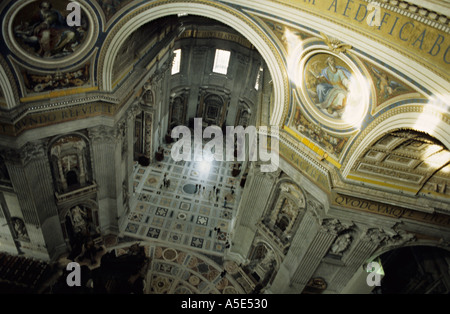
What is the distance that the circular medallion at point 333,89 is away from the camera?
35.3ft

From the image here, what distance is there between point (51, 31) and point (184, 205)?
1430cm

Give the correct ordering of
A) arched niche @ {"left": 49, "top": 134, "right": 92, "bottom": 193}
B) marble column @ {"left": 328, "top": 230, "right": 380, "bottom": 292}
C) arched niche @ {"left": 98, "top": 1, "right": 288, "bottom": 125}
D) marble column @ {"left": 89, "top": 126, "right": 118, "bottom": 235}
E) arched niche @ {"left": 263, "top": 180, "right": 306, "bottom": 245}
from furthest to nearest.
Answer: marble column @ {"left": 89, "top": 126, "right": 118, "bottom": 235}
arched niche @ {"left": 49, "top": 134, "right": 92, "bottom": 193}
arched niche @ {"left": 263, "top": 180, "right": 306, "bottom": 245}
marble column @ {"left": 328, "top": 230, "right": 380, "bottom": 292}
arched niche @ {"left": 98, "top": 1, "right": 288, "bottom": 125}

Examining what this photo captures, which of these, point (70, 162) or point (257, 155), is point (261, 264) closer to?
point (257, 155)

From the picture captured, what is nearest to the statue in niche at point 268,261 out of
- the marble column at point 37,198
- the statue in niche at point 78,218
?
the statue in niche at point 78,218

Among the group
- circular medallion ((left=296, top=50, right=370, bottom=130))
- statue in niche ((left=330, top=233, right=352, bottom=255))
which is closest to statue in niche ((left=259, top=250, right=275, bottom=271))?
statue in niche ((left=330, top=233, right=352, bottom=255))

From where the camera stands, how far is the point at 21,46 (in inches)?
475

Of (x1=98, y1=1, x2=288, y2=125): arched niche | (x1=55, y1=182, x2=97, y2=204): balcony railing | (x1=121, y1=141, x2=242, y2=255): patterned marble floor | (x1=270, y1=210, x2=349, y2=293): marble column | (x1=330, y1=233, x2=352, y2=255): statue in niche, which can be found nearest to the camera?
(x1=98, y1=1, x2=288, y2=125): arched niche

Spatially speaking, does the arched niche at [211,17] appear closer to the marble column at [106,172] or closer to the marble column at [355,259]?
the marble column at [106,172]

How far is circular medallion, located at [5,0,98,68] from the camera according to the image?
11398 millimetres

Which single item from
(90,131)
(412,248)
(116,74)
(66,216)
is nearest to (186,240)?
(66,216)

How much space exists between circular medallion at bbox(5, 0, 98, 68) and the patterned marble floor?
11.7m

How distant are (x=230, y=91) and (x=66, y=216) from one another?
16.7 metres

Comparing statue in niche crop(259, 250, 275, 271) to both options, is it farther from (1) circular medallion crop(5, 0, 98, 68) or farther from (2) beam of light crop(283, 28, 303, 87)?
(1) circular medallion crop(5, 0, 98, 68)

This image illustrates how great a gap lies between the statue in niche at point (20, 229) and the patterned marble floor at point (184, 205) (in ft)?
17.8
